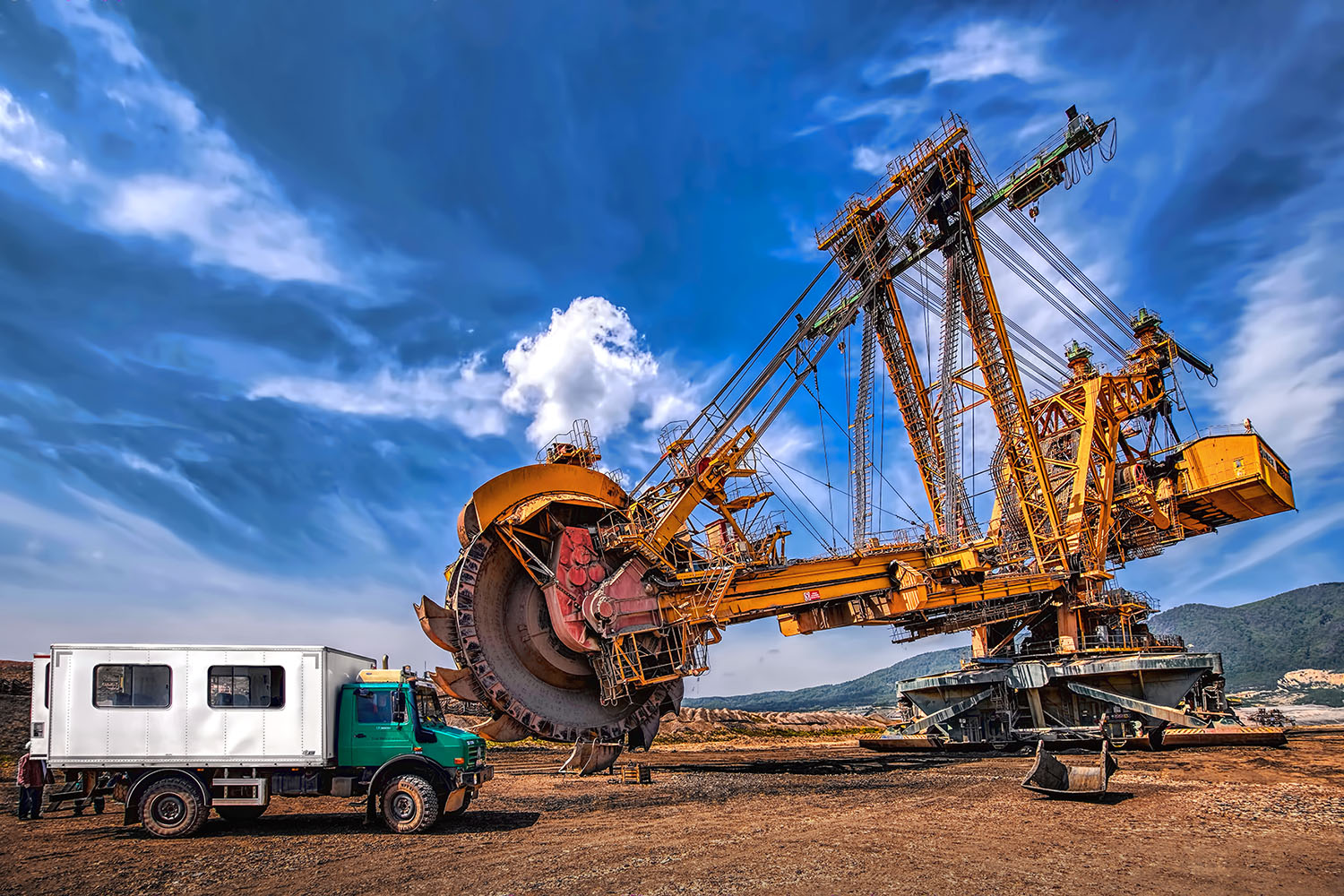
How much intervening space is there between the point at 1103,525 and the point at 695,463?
538 inches

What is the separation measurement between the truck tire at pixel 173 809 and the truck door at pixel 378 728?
1.99 meters

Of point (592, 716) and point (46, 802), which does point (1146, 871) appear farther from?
point (46, 802)

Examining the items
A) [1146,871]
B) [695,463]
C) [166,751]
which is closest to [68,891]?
[166,751]

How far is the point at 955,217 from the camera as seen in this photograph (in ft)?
77.6

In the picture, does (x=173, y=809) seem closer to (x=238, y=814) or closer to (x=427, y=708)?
(x=238, y=814)

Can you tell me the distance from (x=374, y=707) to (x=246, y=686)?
1.72 meters

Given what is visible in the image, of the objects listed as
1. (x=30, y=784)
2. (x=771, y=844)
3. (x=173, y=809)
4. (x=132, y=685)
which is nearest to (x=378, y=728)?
(x=173, y=809)

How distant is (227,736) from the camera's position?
10.7 m

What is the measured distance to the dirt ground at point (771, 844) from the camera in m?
7.54

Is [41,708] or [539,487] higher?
[539,487]

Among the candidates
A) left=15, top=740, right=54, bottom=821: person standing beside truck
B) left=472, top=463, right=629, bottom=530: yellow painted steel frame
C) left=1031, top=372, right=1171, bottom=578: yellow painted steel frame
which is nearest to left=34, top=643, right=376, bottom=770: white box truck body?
left=15, top=740, right=54, bottom=821: person standing beside truck

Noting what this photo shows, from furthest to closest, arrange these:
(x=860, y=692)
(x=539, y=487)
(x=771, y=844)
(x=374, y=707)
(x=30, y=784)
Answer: (x=860, y=692), (x=539, y=487), (x=30, y=784), (x=374, y=707), (x=771, y=844)

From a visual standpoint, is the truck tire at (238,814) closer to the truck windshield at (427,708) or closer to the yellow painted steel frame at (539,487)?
the truck windshield at (427,708)

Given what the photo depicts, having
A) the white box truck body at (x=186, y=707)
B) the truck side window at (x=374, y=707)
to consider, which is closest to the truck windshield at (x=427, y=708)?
the truck side window at (x=374, y=707)
